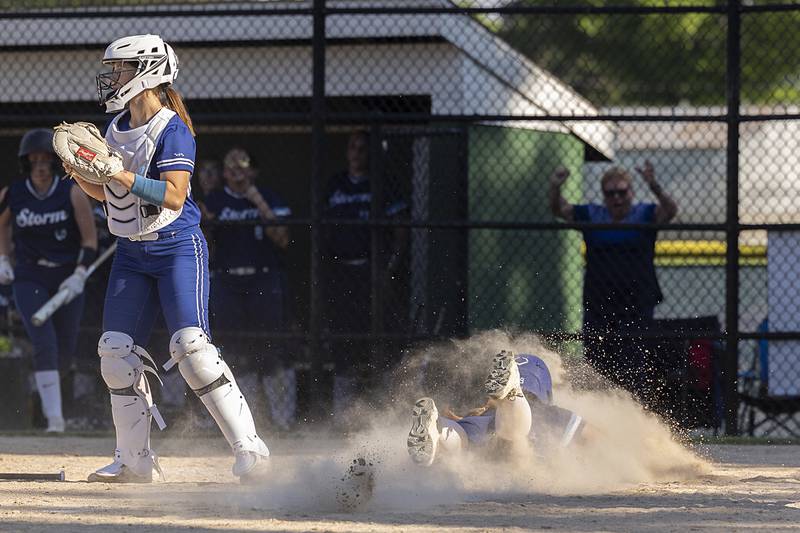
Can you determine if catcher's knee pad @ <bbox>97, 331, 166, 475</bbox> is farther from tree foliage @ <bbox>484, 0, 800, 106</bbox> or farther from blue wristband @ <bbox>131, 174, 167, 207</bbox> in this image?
tree foliage @ <bbox>484, 0, 800, 106</bbox>

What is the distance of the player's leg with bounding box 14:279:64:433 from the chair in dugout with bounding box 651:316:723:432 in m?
3.95

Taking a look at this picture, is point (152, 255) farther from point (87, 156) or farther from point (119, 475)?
point (119, 475)

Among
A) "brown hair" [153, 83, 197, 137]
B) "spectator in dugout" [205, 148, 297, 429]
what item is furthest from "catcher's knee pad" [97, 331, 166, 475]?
"spectator in dugout" [205, 148, 297, 429]

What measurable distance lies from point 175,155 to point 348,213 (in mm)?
3312

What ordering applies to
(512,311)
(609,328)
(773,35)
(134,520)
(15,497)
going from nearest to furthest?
(134,520) < (15,497) < (609,328) < (512,311) < (773,35)

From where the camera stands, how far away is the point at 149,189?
547cm

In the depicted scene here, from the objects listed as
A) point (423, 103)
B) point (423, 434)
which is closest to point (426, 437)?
point (423, 434)

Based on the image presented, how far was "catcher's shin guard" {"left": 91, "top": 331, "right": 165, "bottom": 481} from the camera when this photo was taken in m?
5.79

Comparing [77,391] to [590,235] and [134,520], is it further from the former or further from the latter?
[134,520]

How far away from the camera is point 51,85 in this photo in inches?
405

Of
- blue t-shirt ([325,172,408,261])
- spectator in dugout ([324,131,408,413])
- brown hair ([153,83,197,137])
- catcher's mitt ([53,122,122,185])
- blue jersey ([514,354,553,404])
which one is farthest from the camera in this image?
blue t-shirt ([325,172,408,261])

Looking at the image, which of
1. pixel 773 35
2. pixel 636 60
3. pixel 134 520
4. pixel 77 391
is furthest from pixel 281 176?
pixel 636 60

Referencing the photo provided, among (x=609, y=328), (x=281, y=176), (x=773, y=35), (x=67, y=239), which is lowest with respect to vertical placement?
(x=609, y=328)

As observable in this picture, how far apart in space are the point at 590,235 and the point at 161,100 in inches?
143
